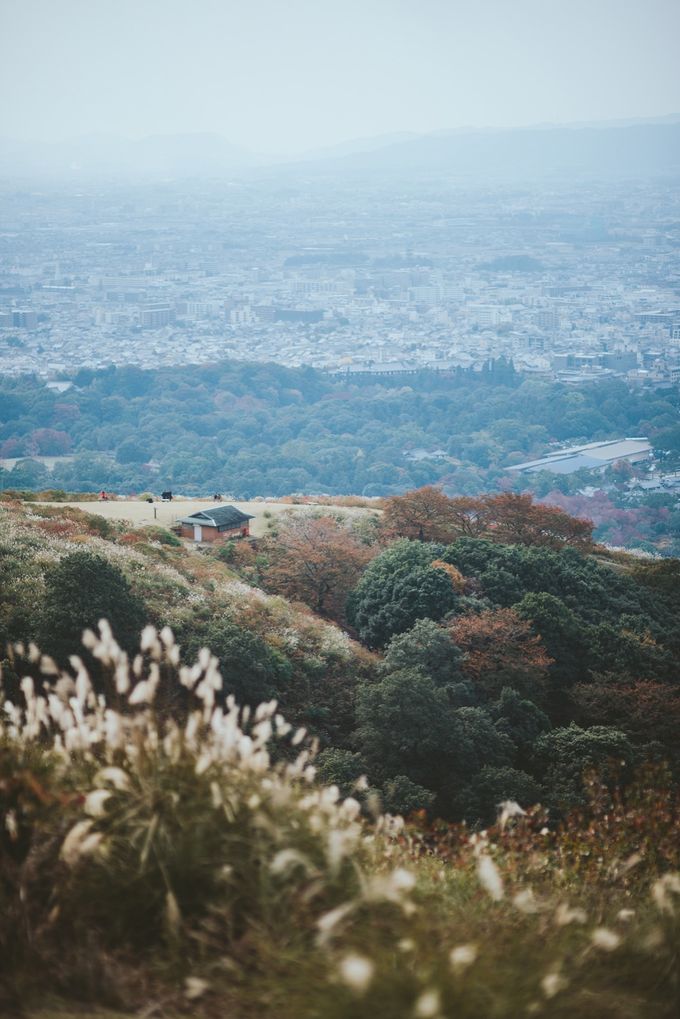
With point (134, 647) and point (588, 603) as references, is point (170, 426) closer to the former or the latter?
point (588, 603)

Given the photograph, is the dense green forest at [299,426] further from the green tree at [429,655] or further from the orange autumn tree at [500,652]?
the green tree at [429,655]

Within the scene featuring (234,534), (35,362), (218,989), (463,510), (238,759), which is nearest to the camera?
(218,989)

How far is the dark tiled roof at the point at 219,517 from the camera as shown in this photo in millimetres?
26459

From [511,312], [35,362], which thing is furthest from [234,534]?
[511,312]

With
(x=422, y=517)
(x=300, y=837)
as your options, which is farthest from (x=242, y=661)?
(x=422, y=517)

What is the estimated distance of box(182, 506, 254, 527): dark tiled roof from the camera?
26459mm

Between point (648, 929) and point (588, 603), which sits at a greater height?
point (648, 929)

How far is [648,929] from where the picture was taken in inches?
Result: 192

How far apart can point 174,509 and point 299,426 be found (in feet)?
232

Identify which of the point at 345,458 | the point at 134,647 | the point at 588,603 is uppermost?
the point at 134,647

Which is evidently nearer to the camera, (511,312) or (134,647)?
(134,647)

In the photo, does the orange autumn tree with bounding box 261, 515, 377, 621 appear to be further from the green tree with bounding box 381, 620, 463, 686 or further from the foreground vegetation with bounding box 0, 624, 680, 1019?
the foreground vegetation with bounding box 0, 624, 680, 1019

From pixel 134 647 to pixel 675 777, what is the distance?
7.68 meters

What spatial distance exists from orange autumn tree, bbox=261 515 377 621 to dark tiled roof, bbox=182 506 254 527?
3.86 ft
